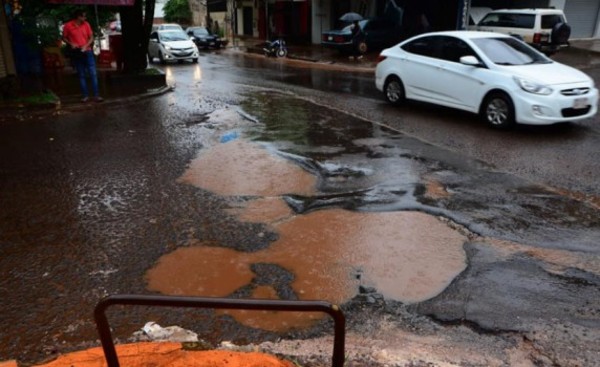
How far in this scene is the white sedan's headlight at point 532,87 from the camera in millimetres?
8289

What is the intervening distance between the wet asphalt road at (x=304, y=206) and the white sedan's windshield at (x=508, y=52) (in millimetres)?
1275

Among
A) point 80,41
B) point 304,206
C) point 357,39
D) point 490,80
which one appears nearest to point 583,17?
point 357,39

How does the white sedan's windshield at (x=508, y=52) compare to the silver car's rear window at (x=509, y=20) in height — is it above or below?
below

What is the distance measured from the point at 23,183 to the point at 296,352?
4.83 m

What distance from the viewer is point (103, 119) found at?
1022 centimetres

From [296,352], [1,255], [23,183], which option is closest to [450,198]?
[296,352]

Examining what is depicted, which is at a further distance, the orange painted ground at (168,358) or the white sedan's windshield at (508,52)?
the white sedan's windshield at (508,52)

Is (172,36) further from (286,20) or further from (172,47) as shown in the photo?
(286,20)

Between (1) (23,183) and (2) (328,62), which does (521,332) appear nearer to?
(1) (23,183)

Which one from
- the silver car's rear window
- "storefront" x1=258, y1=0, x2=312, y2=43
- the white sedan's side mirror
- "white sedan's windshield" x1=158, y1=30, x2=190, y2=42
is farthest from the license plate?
"storefront" x1=258, y1=0, x2=312, y2=43

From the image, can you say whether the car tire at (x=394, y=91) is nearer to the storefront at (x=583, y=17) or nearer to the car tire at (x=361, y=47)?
the car tire at (x=361, y=47)

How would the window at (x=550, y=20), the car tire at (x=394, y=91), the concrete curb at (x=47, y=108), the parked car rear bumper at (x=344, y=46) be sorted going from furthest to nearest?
the parked car rear bumper at (x=344, y=46)
the window at (x=550, y=20)
the car tire at (x=394, y=91)
the concrete curb at (x=47, y=108)

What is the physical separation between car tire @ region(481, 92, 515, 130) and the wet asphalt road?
0.83ft

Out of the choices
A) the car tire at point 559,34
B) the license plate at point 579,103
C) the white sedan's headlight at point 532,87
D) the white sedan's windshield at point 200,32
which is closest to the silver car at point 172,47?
the white sedan's windshield at point 200,32
